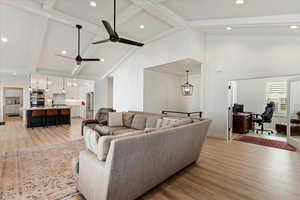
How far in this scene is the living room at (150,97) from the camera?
2.06 metres

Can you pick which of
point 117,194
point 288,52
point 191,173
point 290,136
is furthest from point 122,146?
point 290,136

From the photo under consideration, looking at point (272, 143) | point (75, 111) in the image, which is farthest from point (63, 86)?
point (272, 143)

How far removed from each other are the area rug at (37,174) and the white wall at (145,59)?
12.9 ft

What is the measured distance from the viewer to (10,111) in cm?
1119

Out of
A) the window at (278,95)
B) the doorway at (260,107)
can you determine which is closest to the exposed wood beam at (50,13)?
the doorway at (260,107)

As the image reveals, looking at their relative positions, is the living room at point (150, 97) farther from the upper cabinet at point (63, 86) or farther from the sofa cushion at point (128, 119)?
the upper cabinet at point (63, 86)

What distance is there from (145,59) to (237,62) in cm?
366

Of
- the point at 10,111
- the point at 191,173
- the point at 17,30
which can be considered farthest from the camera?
the point at 10,111

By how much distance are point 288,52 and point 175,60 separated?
129 inches

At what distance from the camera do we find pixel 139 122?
4.52 m

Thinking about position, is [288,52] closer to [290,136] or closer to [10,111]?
[290,136]

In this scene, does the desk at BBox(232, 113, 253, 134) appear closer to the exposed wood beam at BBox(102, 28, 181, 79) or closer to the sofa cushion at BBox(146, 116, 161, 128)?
the sofa cushion at BBox(146, 116, 161, 128)

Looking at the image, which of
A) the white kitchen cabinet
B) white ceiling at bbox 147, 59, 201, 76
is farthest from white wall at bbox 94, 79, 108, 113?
white ceiling at bbox 147, 59, 201, 76

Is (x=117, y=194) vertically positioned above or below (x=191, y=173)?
above
